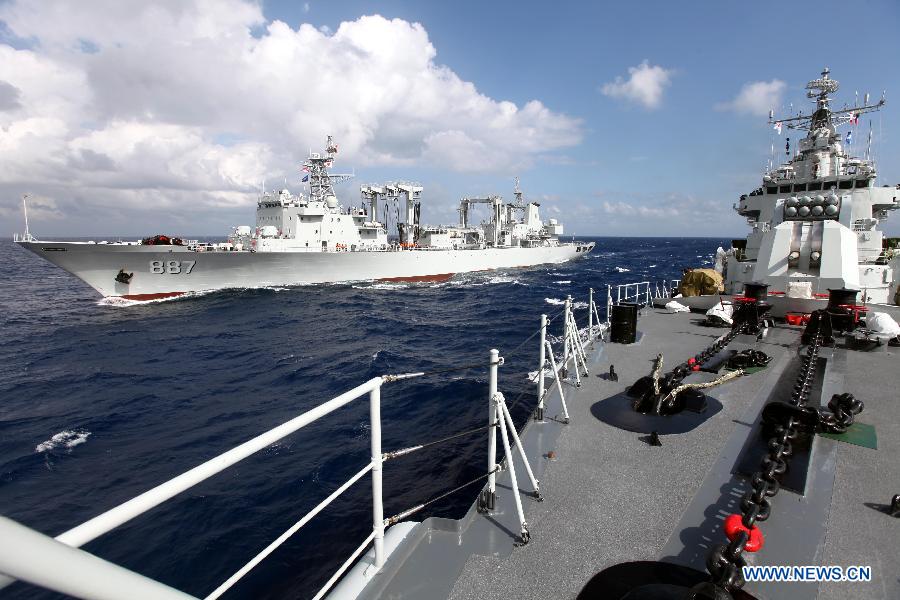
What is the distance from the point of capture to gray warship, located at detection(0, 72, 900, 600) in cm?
245

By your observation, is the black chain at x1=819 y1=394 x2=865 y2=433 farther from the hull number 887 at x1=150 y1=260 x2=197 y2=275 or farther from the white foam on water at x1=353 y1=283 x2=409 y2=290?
the hull number 887 at x1=150 y1=260 x2=197 y2=275

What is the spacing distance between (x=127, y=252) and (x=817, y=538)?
117 ft

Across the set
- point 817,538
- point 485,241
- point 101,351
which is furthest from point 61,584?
point 485,241

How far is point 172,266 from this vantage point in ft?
103

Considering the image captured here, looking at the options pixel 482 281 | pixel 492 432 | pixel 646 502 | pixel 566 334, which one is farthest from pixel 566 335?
pixel 482 281

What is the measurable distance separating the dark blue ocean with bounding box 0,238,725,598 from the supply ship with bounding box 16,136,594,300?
5.80 m

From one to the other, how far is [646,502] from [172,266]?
34665mm

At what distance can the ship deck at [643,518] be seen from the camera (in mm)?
3082

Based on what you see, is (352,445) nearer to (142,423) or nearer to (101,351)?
(142,423)

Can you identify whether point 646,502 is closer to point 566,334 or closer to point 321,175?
point 566,334

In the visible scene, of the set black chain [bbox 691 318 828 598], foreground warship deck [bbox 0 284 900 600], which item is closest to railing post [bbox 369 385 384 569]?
foreground warship deck [bbox 0 284 900 600]

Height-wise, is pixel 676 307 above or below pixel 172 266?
below

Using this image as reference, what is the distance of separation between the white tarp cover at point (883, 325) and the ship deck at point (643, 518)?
3.65m

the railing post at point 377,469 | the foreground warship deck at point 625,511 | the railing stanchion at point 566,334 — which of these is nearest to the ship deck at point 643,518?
the foreground warship deck at point 625,511
